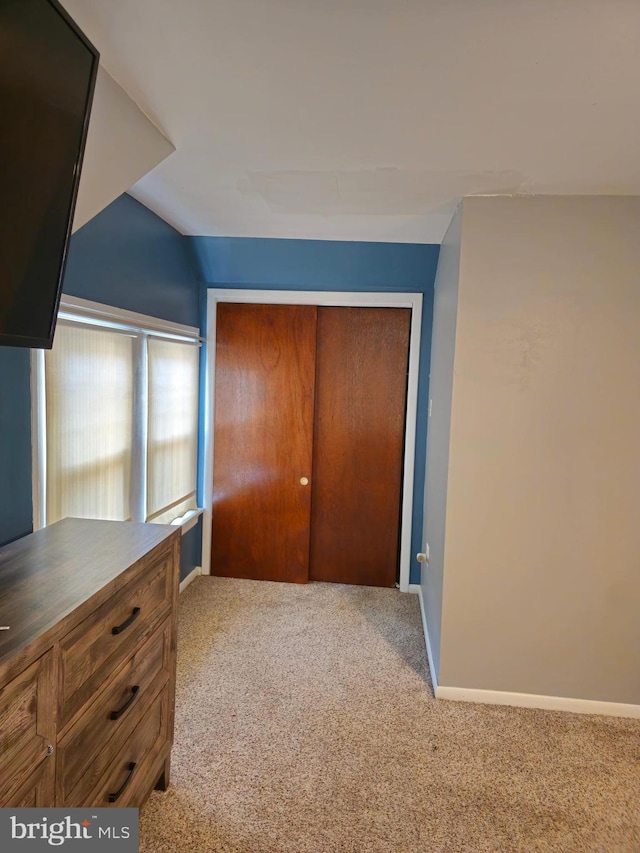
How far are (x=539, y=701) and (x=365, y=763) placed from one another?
35.8 inches

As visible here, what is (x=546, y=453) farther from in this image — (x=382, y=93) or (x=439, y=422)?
(x=382, y=93)

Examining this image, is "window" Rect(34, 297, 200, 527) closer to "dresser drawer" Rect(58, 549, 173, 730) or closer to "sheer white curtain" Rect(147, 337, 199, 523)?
"sheer white curtain" Rect(147, 337, 199, 523)

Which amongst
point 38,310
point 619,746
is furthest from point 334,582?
point 38,310

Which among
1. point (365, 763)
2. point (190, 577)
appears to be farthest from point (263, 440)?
point (365, 763)

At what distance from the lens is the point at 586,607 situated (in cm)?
235

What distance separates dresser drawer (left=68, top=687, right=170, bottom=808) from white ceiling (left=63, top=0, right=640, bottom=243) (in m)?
1.81

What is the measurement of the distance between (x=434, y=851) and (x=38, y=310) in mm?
1913

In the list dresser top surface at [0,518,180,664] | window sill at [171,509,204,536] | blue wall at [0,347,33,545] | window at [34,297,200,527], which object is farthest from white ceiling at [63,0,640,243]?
window sill at [171,509,204,536]

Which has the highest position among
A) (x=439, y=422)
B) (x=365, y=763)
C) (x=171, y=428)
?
(x=439, y=422)

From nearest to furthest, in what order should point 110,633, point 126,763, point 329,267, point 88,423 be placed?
point 110,633 → point 126,763 → point 88,423 → point 329,267

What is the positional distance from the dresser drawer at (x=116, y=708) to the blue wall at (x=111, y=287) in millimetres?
596

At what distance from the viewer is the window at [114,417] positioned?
6.63 ft

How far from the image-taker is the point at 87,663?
4.12ft

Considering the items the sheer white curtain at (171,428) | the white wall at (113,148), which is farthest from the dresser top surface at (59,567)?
the sheer white curtain at (171,428)
